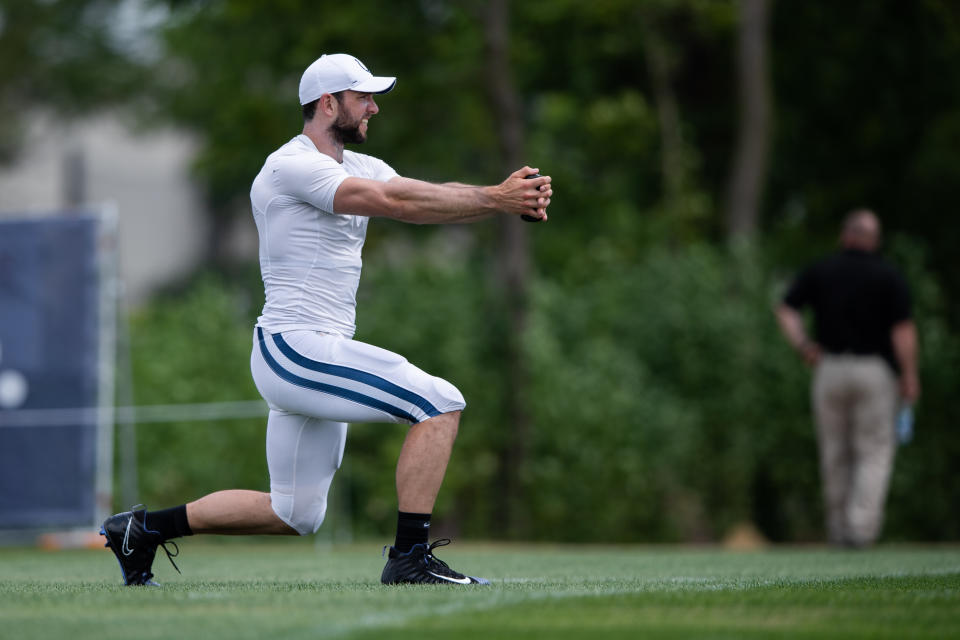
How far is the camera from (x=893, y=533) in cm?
1534

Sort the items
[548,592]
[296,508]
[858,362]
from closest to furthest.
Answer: [548,592], [296,508], [858,362]

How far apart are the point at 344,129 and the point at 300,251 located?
22.7 inches

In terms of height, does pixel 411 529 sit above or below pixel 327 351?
below

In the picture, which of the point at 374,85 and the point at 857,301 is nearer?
the point at 374,85

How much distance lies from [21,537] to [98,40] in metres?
23.1

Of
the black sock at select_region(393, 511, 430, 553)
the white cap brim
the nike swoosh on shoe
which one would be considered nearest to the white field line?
the nike swoosh on shoe

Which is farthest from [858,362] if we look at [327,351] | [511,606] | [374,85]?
A: [511,606]

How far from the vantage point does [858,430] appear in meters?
12.2

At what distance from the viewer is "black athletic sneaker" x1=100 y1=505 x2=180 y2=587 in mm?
6574

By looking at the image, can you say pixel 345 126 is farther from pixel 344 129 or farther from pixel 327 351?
pixel 327 351

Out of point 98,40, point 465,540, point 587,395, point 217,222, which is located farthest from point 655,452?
point 217,222

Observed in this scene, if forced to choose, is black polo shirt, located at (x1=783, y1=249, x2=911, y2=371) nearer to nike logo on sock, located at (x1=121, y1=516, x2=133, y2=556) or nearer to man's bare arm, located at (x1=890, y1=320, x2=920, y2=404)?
man's bare arm, located at (x1=890, y1=320, x2=920, y2=404)

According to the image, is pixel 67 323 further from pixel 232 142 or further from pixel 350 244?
pixel 350 244

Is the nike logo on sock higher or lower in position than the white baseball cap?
lower
